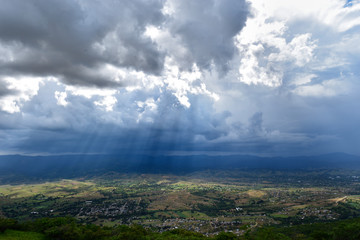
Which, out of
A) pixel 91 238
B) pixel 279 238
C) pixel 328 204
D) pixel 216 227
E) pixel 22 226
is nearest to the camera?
pixel 279 238

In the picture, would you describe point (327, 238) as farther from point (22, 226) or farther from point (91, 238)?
point (22, 226)

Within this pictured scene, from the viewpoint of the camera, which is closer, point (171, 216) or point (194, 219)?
point (194, 219)

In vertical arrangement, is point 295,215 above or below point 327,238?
below

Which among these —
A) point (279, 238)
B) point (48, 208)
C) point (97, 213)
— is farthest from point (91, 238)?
point (48, 208)

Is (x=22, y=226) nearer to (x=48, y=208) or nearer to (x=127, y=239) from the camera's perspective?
(x=127, y=239)

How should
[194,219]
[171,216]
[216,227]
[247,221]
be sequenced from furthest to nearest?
[171,216]
[194,219]
[247,221]
[216,227]

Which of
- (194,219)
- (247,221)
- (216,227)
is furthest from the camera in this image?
(194,219)

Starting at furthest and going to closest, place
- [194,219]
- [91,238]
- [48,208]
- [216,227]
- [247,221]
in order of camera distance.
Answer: [48,208]
[194,219]
[247,221]
[216,227]
[91,238]

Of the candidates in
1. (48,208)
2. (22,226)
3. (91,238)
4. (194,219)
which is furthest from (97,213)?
(91,238)

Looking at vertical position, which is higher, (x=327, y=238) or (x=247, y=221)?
(x=327, y=238)
